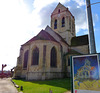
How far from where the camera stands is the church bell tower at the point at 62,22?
87.9 feet

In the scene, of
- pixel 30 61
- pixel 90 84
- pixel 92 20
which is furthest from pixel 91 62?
pixel 30 61

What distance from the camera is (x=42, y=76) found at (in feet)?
51.0

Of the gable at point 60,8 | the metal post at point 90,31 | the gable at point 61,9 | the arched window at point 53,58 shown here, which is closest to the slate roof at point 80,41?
the gable at point 61,9

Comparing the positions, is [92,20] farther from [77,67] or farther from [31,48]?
[31,48]

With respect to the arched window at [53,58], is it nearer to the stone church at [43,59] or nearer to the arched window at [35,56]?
the stone church at [43,59]

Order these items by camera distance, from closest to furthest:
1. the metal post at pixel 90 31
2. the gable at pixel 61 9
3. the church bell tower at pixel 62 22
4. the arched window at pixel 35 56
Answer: the metal post at pixel 90 31 → the arched window at pixel 35 56 → the church bell tower at pixel 62 22 → the gable at pixel 61 9

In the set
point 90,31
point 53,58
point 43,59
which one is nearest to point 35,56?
point 43,59

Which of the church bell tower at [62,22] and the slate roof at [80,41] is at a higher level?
the church bell tower at [62,22]

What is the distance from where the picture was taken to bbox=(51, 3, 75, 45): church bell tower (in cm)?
2678

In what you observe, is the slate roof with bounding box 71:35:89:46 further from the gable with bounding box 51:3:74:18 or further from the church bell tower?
the gable with bounding box 51:3:74:18

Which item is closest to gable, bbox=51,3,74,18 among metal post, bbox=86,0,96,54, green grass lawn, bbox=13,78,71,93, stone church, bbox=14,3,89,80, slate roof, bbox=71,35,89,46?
slate roof, bbox=71,35,89,46

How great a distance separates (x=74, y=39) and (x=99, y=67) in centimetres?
2676

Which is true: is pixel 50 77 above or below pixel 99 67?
below

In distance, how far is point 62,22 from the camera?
28500mm
